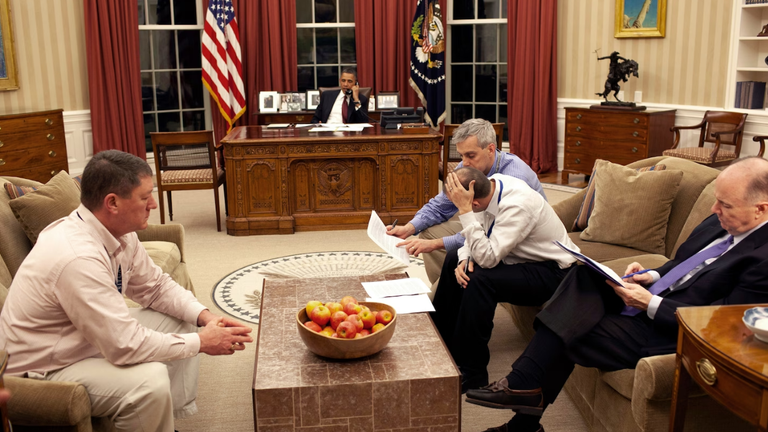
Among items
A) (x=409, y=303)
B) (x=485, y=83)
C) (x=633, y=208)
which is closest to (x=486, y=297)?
(x=409, y=303)

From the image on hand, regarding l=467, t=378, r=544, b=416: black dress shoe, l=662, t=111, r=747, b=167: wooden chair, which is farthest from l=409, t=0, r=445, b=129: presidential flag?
l=467, t=378, r=544, b=416: black dress shoe

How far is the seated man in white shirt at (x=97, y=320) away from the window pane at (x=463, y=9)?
715 centimetres

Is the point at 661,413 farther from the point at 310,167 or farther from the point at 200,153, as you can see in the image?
the point at 200,153

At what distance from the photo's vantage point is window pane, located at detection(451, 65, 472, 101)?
29.9 feet

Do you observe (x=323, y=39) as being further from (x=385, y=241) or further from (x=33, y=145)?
(x=385, y=241)

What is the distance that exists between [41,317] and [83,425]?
1.21ft

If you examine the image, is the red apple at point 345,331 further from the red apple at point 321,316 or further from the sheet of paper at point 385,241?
the sheet of paper at point 385,241

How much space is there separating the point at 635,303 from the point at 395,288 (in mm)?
1047

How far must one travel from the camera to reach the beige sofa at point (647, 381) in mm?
2412

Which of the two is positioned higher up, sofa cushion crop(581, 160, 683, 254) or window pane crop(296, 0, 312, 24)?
window pane crop(296, 0, 312, 24)

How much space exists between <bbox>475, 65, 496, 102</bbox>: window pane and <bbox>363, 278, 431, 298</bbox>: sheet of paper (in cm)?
617

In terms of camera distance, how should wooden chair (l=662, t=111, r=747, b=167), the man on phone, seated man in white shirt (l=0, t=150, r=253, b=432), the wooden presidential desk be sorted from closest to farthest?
seated man in white shirt (l=0, t=150, r=253, b=432) → the wooden presidential desk → wooden chair (l=662, t=111, r=747, b=167) → the man on phone

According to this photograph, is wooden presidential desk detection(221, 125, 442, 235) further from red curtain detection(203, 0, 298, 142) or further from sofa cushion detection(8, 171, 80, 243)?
sofa cushion detection(8, 171, 80, 243)

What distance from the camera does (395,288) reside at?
319 cm
